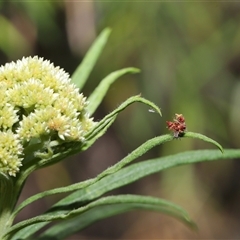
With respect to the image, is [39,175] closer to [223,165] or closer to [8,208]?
[223,165]

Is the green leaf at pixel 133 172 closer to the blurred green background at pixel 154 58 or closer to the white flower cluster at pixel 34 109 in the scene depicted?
the white flower cluster at pixel 34 109

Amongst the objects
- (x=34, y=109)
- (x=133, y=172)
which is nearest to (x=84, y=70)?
(x=133, y=172)

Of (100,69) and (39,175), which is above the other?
(100,69)

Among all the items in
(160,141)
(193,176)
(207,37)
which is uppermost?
(207,37)

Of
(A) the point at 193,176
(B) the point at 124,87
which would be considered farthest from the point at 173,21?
(A) the point at 193,176

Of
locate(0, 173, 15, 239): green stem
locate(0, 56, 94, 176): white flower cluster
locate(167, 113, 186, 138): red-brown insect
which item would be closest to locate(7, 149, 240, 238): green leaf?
locate(0, 173, 15, 239): green stem

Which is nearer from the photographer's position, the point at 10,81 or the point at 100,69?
the point at 10,81

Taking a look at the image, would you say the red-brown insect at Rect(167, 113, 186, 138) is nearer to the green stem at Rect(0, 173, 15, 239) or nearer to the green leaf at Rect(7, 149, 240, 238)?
the green leaf at Rect(7, 149, 240, 238)

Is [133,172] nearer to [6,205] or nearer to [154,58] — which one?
[6,205]
